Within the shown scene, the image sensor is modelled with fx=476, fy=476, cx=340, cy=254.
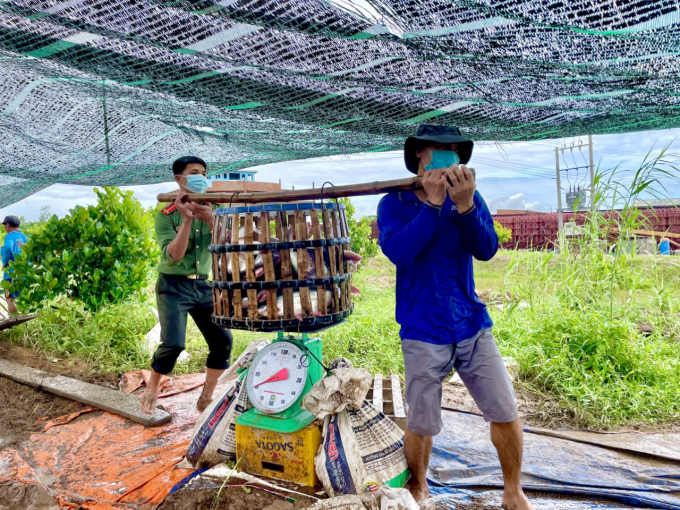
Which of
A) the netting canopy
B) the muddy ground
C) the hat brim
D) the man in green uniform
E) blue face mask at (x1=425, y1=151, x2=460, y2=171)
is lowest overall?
the muddy ground

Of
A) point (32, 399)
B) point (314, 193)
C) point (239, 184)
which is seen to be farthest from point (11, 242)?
point (314, 193)

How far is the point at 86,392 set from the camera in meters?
4.40

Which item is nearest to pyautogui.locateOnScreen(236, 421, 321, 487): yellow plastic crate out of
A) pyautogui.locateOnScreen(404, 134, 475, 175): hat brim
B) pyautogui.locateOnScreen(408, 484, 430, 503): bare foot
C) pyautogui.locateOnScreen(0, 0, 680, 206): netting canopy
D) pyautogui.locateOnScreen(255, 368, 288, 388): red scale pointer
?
pyautogui.locateOnScreen(255, 368, 288, 388): red scale pointer

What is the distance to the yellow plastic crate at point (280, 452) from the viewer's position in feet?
8.32

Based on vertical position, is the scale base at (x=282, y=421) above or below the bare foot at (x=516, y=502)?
above

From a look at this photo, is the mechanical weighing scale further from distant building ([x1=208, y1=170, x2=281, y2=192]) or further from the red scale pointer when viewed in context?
distant building ([x1=208, y1=170, x2=281, y2=192])

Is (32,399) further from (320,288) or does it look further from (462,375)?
(462,375)

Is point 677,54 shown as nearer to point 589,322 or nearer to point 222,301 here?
point 222,301

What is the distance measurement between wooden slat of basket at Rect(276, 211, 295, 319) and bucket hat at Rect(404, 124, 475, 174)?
2.39ft

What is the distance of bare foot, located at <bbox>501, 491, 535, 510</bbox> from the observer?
2.39 metres

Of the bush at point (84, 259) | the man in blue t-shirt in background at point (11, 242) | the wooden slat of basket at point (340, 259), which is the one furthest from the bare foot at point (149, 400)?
the man in blue t-shirt in background at point (11, 242)

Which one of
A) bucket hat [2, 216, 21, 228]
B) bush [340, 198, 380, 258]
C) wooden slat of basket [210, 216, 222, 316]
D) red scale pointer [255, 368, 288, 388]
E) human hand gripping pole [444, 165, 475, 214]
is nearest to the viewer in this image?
human hand gripping pole [444, 165, 475, 214]

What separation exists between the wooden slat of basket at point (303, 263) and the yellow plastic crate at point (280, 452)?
0.68 meters

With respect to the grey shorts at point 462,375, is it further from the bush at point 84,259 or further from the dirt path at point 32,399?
the bush at point 84,259
